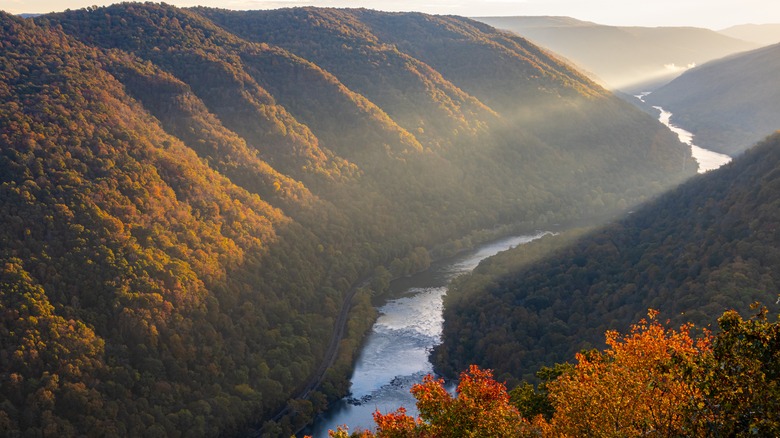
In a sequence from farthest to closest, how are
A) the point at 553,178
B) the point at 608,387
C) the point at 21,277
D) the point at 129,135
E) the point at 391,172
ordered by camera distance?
1. the point at 553,178
2. the point at 391,172
3. the point at 129,135
4. the point at 21,277
5. the point at 608,387

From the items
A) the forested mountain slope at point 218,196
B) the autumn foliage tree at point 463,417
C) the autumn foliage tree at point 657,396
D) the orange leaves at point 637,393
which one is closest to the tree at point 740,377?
the autumn foliage tree at point 657,396

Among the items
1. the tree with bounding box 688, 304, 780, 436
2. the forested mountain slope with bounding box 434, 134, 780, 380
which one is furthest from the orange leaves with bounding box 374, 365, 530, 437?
the forested mountain slope with bounding box 434, 134, 780, 380

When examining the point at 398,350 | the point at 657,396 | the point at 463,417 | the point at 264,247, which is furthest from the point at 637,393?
the point at 264,247

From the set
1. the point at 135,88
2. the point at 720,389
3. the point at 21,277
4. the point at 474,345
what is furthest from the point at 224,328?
the point at 720,389

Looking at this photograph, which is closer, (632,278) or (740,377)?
(740,377)

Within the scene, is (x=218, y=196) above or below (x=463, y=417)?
below

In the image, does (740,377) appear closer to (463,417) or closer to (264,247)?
(463,417)

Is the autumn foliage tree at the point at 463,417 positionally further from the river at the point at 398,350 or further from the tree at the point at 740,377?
the river at the point at 398,350

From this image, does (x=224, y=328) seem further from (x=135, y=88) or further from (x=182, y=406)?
(x=135, y=88)
